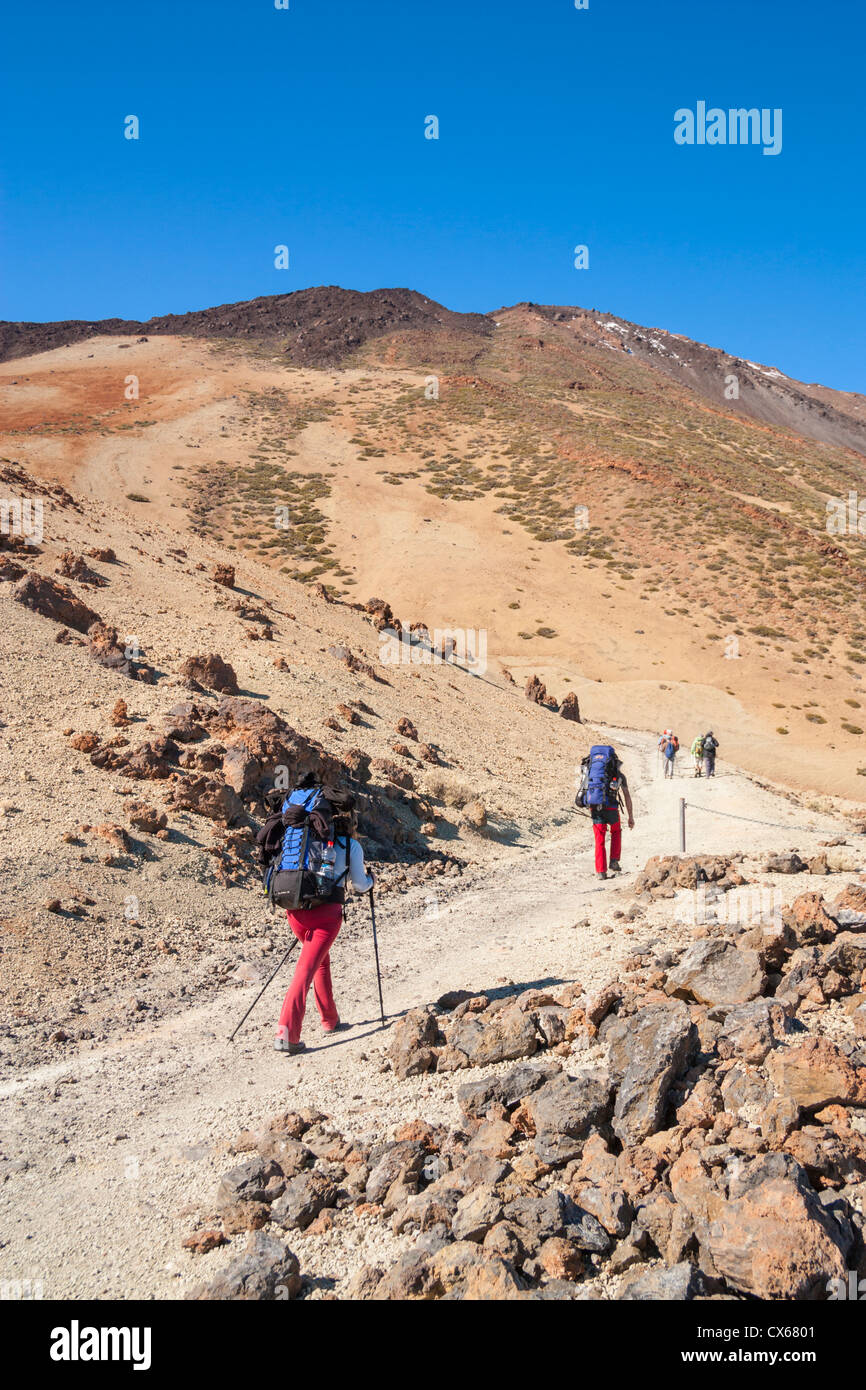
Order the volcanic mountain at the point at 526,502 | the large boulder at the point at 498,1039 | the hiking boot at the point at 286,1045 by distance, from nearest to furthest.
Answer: the large boulder at the point at 498,1039
the hiking boot at the point at 286,1045
the volcanic mountain at the point at 526,502

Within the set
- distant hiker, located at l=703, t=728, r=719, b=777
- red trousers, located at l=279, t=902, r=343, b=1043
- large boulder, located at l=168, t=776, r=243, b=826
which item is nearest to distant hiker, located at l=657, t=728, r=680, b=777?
distant hiker, located at l=703, t=728, r=719, b=777

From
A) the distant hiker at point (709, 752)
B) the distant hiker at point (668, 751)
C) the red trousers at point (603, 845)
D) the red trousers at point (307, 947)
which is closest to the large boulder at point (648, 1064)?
the red trousers at point (307, 947)

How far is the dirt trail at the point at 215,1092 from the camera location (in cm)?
369

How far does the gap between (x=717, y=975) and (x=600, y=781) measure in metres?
4.44

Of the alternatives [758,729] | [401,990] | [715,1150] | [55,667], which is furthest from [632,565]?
[715,1150]

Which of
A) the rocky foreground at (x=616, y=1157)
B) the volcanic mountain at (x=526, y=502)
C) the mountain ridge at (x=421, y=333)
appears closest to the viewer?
the rocky foreground at (x=616, y=1157)

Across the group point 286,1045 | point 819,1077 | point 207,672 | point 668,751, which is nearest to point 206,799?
point 207,672

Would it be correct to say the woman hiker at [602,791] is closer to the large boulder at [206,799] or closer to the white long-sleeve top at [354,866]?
the large boulder at [206,799]

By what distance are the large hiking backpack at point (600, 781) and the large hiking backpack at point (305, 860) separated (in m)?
4.62

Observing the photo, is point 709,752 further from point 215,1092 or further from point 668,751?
point 215,1092

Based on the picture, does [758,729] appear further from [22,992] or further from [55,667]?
[22,992]

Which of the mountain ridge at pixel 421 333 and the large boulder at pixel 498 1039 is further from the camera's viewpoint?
the mountain ridge at pixel 421 333

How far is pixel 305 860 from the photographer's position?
5426mm

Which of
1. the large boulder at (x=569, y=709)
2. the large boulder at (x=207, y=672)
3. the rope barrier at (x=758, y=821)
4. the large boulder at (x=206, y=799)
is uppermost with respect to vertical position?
the large boulder at (x=207, y=672)
